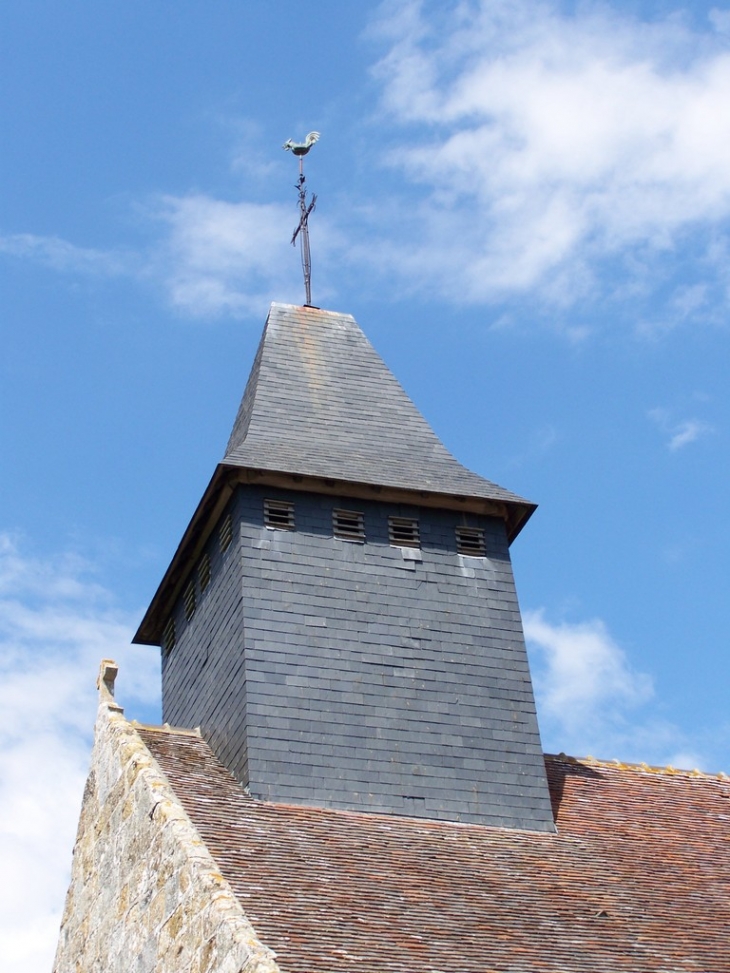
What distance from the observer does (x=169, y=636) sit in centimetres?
2030

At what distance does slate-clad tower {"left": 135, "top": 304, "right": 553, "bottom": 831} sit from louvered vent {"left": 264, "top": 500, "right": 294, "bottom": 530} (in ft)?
0.07

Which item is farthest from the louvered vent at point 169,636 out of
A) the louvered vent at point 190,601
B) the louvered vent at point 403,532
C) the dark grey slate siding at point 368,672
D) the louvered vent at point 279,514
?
the louvered vent at point 403,532

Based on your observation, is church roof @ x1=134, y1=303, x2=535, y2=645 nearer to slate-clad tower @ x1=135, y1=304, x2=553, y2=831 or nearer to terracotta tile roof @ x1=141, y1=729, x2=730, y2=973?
slate-clad tower @ x1=135, y1=304, x2=553, y2=831

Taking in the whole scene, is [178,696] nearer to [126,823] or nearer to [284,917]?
[126,823]

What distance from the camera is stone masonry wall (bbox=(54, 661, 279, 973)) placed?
12.2 metres

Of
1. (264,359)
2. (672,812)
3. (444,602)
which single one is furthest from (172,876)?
(264,359)

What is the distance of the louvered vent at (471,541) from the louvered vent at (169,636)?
4065 millimetres

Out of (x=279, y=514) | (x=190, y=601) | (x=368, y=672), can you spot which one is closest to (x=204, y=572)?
(x=190, y=601)

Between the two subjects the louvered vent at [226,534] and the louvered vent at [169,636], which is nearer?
the louvered vent at [226,534]

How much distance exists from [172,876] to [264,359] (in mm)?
8730

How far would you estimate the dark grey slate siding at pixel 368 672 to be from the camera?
53.6 feet

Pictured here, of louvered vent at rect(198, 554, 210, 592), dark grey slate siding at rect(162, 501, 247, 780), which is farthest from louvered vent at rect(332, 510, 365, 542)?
louvered vent at rect(198, 554, 210, 592)

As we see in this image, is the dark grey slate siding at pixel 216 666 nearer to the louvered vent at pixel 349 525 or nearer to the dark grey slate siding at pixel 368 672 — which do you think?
the dark grey slate siding at pixel 368 672

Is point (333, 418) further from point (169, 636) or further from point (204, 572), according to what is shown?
point (169, 636)
